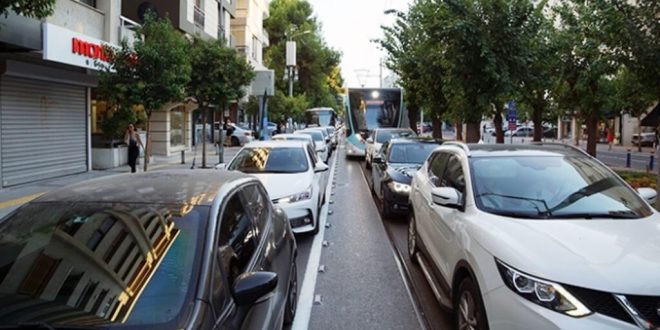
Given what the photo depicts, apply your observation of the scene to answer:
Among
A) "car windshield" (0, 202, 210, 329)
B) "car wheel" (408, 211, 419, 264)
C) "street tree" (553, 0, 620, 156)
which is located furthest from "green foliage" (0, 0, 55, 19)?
"street tree" (553, 0, 620, 156)

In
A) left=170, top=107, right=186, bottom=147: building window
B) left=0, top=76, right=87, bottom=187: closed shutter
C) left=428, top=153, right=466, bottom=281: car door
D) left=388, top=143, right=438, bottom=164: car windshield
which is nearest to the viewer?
left=428, top=153, right=466, bottom=281: car door

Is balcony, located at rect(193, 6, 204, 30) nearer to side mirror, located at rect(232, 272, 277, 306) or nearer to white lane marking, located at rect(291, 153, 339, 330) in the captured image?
white lane marking, located at rect(291, 153, 339, 330)

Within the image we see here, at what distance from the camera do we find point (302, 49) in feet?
199

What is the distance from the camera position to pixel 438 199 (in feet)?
16.1

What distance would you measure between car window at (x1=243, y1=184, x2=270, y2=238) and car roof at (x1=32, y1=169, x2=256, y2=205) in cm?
19

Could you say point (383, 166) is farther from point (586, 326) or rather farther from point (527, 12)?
point (586, 326)

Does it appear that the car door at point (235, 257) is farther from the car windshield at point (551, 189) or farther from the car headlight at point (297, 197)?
the car headlight at point (297, 197)

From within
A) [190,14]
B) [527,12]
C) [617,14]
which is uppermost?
[190,14]

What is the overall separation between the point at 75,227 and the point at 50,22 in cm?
1260

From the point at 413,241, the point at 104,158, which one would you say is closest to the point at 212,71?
the point at 104,158

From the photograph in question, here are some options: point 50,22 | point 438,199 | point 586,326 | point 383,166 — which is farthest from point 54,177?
point 586,326

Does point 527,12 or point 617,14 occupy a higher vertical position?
point 527,12

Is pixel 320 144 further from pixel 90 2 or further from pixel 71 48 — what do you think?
pixel 71 48

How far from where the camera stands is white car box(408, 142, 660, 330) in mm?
3125
